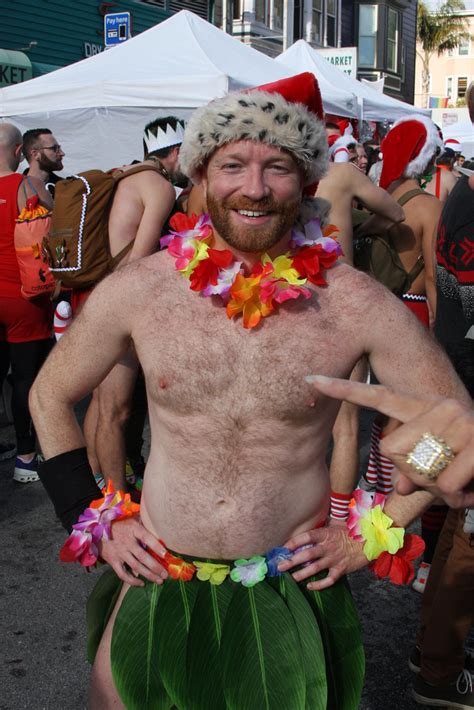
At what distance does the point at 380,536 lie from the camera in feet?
7.00

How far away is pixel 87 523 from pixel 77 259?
2.62 metres

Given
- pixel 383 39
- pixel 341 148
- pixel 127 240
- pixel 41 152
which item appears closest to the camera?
pixel 127 240

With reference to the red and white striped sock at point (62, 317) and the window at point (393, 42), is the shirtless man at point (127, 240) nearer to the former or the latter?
the red and white striped sock at point (62, 317)

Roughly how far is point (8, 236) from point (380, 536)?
12.5 feet

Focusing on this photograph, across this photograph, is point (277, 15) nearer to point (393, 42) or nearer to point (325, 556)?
point (393, 42)

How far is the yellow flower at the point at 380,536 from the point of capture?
6.95 ft

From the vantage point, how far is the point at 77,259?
14.9ft

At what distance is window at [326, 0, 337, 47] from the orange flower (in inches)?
1190

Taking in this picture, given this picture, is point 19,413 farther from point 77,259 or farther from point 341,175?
point 341,175

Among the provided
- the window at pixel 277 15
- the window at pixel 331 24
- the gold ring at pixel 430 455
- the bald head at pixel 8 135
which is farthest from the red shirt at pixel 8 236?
the window at pixel 331 24

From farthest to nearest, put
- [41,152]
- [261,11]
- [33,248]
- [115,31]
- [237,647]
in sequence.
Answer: [261,11]
[115,31]
[41,152]
[33,248]
[237,647]

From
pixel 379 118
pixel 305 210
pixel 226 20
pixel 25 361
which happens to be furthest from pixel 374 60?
pixel 305 210

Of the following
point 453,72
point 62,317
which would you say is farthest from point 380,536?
point 453,72

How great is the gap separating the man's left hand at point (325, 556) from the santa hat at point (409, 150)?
10.7 ft
